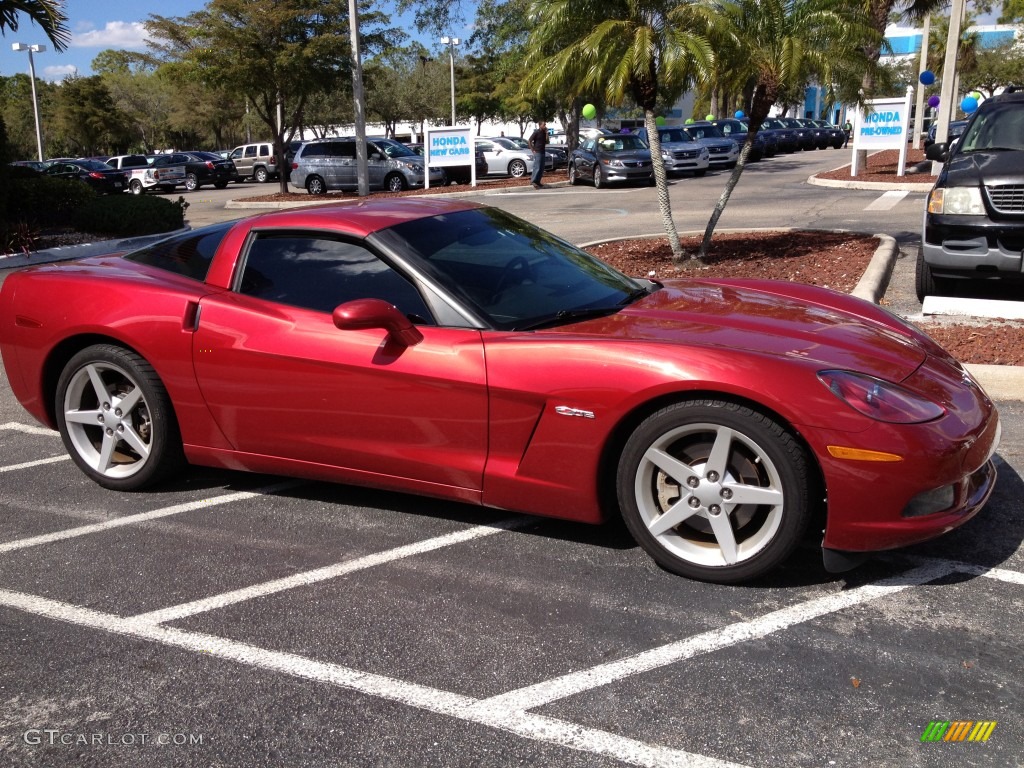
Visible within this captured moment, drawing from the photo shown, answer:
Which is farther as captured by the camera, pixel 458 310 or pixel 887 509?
pixel 458 310

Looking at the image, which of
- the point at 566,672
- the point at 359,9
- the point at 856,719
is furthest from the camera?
the point at 359,9

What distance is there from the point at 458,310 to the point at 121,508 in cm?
199

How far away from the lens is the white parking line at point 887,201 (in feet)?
52.9

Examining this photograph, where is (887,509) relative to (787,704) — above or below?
above

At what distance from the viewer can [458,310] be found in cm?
383

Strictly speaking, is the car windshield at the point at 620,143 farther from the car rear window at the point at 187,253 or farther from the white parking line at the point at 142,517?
the white parking line at the point at 142,517

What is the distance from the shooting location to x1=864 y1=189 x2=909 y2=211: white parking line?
16.1 m

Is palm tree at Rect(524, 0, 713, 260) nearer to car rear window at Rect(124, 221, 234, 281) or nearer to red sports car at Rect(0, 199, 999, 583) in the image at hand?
red sports car at Rect(0, 199, 999, 583)

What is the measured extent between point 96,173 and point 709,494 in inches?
1487

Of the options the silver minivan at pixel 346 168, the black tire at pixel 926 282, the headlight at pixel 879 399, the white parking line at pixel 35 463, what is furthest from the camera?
the silver minivan at pixel 346 168

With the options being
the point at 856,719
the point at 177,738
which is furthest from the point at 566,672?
the point at 177,738

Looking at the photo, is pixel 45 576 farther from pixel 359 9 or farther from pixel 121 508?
pixel 359 9

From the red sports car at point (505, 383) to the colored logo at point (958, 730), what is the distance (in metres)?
0.71

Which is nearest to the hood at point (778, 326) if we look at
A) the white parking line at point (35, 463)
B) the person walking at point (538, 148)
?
the white parking line at point (35, 463)
